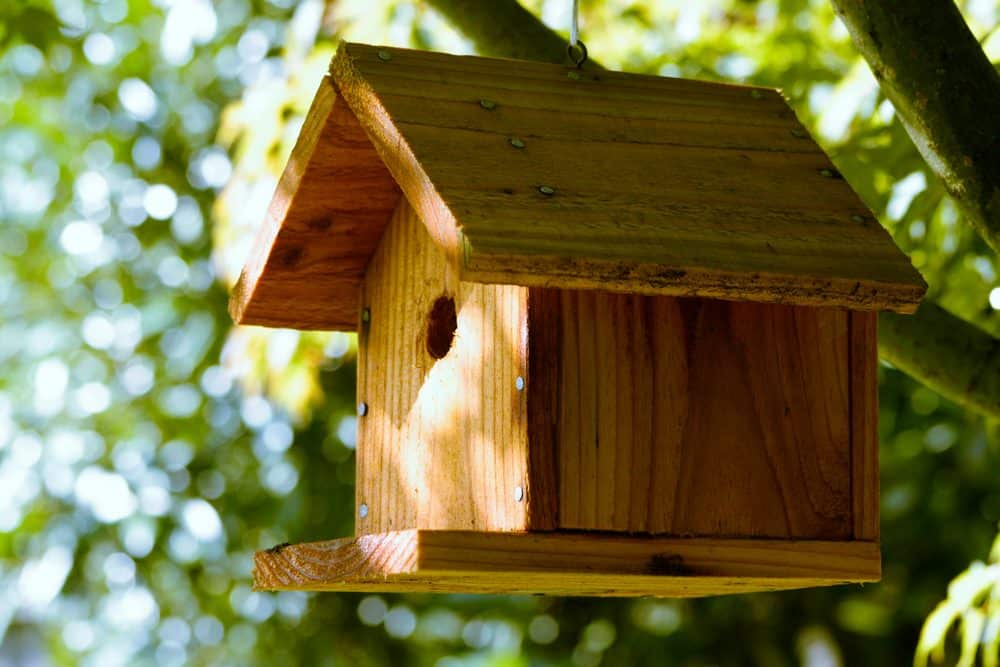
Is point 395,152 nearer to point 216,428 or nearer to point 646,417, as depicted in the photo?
point 646,417

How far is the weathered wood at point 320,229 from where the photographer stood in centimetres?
195

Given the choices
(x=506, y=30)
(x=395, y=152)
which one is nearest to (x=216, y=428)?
(x=506, y=30)

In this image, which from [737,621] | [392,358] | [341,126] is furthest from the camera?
[737,621]

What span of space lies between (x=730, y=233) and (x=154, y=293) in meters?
3.67

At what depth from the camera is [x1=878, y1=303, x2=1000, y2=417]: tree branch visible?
2.13 meters

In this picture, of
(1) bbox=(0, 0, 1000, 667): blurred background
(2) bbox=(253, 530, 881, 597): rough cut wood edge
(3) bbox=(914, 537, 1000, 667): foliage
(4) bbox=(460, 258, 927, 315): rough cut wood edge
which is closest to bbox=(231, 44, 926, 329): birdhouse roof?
(4) bbox=(460, 258, 927, 315): rough cut wood edge

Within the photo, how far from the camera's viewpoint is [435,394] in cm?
191

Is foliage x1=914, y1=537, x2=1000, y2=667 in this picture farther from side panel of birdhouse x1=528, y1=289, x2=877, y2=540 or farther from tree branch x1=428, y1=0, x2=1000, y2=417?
side panel of birdhouse x1=528, y1=289, x2=877, y2=540

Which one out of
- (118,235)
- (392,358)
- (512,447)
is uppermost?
(118,235)

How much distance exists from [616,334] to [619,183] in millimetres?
168

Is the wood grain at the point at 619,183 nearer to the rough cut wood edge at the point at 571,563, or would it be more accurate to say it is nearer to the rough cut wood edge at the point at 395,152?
the rough cut wood edge at the point at 395,152

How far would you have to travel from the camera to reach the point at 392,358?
6.86 feet

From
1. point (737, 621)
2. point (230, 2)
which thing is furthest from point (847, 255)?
point (230, 2)

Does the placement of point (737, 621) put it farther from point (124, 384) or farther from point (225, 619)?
point (124, 384)
